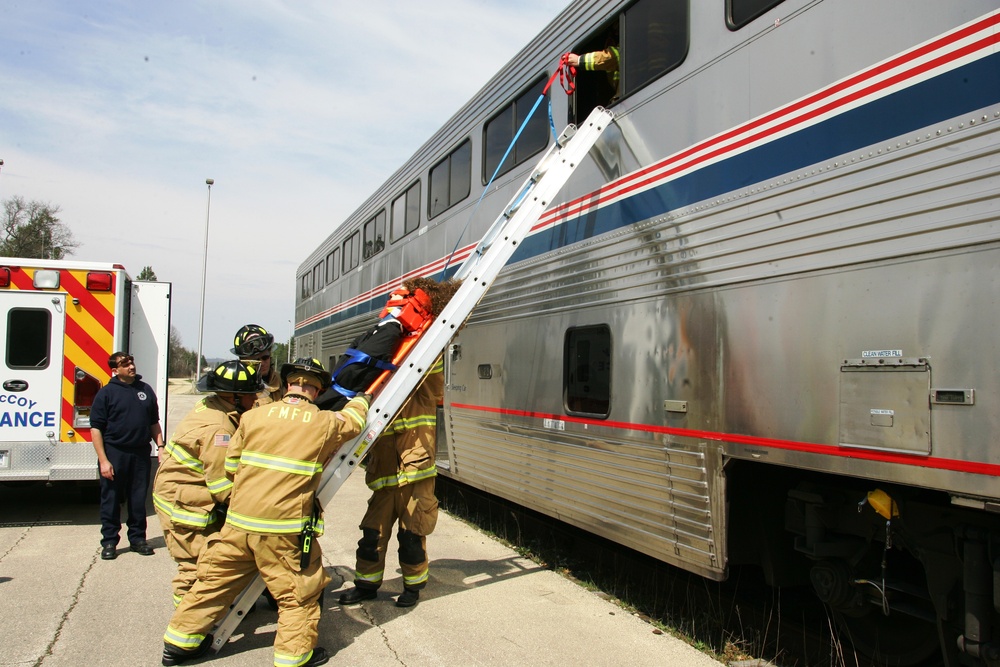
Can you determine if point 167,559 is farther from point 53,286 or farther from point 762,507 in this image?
point 762,507

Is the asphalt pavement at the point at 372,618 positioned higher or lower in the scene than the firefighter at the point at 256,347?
lower

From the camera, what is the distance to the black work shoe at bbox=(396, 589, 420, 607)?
4852mm

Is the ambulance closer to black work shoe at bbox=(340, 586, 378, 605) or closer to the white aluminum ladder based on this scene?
black work shoe at bbox=(340, 586, 378, 605)

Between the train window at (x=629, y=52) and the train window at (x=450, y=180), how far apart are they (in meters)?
2.17

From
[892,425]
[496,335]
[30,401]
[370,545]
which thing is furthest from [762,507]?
[30,401]

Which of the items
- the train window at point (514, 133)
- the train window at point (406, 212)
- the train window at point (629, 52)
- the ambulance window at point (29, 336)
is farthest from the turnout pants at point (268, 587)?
the train window at point (406, 212)

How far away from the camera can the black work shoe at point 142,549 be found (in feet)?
20.4

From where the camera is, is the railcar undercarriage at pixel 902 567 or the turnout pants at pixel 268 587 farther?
the turnout pants at pixel 268 587

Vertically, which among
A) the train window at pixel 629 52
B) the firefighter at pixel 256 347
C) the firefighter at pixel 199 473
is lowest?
the firefighter at pixel 199 473

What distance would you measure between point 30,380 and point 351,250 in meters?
6.31

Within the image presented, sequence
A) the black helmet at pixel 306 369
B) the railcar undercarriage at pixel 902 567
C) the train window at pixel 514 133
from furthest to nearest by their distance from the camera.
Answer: the train window at pixel 514 133 < the black helmet at pixel 306 369 < the railcar undercarriage at pixel 902 567

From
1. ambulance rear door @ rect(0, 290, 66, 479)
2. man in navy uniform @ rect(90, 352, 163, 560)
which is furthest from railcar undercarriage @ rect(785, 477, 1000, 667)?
ambulance rear door @ rect(0, 290, 66, 479)

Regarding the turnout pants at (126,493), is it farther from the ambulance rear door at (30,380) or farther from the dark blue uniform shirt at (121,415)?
the ambulance rear door at (30,380)

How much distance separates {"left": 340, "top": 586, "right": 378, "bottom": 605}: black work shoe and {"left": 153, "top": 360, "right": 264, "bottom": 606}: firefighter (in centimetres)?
99
